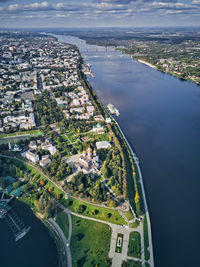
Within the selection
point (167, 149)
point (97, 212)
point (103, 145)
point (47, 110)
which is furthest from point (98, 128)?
point (97, 212)

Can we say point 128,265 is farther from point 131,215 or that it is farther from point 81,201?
point 81,201

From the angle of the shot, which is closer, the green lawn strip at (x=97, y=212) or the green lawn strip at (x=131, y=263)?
the green lawn strip at (x=131, y=263)

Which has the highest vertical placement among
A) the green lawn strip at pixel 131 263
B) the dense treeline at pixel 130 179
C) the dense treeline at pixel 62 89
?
the dense treeline at pixel 62 89

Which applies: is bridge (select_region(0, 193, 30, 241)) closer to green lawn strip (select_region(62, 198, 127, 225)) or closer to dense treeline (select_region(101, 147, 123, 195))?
green lawn strip (select_region(62, 198, 127, 225))

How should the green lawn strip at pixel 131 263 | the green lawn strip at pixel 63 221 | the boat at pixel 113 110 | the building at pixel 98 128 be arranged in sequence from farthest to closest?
the boat at pixel 113 110 → the building at pixel 98 128 → the green lawn strip at pixel 63 221 → the green lawn strip at pixel 131 263

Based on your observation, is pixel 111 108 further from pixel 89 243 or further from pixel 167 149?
pixel 89 243

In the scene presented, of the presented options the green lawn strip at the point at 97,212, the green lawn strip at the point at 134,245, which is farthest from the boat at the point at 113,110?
the green lawn strip at the point at 134,245

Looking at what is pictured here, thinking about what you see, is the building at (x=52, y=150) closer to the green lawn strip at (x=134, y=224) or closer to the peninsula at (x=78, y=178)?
the peninsula at (x=78, y=178)
